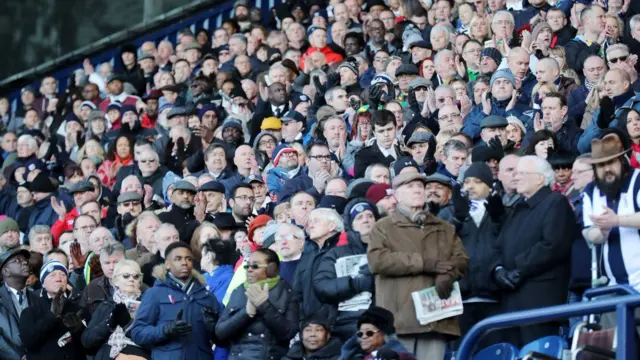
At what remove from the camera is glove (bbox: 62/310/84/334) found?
13711 millimetres

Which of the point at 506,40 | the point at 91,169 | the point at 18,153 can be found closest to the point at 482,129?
the point at 506,40

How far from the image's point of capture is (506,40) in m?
17.6

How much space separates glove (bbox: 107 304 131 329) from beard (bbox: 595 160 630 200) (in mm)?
4380

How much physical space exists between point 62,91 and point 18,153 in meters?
4.05

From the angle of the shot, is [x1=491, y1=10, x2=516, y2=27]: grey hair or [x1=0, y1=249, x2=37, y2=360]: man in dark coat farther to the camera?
[x1=491, y1=10, x2=516, y2=27]: grey hair

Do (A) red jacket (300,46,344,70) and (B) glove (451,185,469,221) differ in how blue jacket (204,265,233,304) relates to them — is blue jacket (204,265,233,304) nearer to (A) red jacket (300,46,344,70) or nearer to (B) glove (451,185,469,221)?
(B) glove (451,185,469,221)

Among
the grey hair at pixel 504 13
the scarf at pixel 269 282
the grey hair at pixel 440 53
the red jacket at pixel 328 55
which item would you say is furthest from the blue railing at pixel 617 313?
the red jacket at pixel 328 55

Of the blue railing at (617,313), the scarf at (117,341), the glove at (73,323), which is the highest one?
the blue railing at (617,313)

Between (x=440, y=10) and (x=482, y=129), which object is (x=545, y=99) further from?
(x=440, y=10)

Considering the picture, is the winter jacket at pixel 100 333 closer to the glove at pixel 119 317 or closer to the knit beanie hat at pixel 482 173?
the glove at pixel 119 317

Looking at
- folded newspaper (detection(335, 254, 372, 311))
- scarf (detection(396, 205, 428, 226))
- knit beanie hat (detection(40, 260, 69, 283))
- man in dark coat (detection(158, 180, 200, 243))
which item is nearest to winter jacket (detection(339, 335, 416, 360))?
folded newspaper (detection(335, 254, 372, 311))

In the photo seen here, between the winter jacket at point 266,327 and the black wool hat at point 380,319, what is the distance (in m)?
→ 1.44

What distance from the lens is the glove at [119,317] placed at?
519 inches

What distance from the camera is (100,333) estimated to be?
1323 cm
